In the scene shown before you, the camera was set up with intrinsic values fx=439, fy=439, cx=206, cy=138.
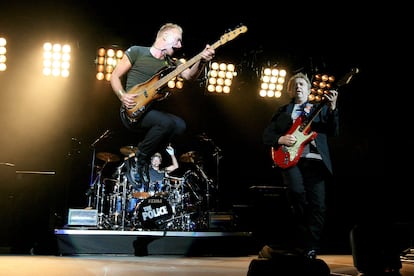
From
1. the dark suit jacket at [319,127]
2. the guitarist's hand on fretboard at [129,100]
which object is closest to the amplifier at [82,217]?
the guitarist's hand on fretboard at [129,100]

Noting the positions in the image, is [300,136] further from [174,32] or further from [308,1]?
[308,1]

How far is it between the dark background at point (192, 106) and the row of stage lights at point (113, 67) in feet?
0.42

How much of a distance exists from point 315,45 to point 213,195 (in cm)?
291

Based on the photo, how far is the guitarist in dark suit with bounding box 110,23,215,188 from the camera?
12.8 ft

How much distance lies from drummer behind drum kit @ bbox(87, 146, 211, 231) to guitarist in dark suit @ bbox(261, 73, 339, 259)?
195 cm

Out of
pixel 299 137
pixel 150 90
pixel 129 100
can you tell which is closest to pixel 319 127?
pixel 299 137

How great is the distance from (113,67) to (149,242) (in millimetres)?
2639

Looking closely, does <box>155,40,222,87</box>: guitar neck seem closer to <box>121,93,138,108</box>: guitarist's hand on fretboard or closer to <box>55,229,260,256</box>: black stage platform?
<box>121,93,138,108</box>: guitarist's hand on fretboard

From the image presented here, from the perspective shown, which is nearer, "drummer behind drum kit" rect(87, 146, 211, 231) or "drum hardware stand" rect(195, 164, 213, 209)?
"drummer behind drum kit" rect(87, 146, 211, 231)

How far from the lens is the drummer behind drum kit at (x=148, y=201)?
6188mm

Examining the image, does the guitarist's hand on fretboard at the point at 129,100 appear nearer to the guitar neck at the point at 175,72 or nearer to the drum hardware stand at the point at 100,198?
the guitar neck at the point at 175,72

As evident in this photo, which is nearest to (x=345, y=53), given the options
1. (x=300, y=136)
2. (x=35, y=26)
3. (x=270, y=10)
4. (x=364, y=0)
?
(x=364, y=0)

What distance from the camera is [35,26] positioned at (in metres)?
6.48

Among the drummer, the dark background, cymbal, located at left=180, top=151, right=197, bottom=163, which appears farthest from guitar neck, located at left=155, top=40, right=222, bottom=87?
the drummer
